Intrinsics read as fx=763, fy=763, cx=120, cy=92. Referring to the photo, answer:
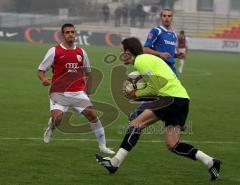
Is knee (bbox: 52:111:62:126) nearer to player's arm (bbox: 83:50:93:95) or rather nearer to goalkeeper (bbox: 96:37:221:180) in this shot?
player's arm (bbox: 83:50:93:95)

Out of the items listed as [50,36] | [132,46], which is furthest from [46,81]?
[50,36]

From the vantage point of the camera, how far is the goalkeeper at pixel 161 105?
9.87 m

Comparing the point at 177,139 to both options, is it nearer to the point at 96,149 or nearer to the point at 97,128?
the point at 97,128

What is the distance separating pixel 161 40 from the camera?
14.3 m

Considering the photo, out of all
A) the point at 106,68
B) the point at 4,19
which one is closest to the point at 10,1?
the point at 4,19

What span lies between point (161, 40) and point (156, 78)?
4542 mm

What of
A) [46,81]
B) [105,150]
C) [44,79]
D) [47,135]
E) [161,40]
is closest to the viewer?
[46,81]

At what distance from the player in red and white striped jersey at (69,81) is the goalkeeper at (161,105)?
2047mm

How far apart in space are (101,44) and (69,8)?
15887mm

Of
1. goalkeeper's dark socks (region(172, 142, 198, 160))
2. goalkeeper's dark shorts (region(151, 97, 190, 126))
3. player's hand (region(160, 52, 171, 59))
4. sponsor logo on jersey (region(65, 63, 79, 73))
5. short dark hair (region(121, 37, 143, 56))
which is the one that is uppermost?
short dark hair (region(121, 37, 143, 56))

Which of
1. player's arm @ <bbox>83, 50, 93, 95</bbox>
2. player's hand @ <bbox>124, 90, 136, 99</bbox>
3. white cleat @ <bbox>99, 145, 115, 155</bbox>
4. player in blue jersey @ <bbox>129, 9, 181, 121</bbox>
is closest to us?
player's hand @ <bbox>124, 90, 136, 99</bbox>

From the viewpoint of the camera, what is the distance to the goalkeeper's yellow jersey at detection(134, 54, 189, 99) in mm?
9773

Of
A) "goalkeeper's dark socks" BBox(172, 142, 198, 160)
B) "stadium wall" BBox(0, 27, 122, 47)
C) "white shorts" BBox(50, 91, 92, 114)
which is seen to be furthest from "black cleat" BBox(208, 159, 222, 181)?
"stadium wall" BBox(0, 27, 122, 47)

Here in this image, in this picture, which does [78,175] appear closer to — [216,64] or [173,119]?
[173,119]
